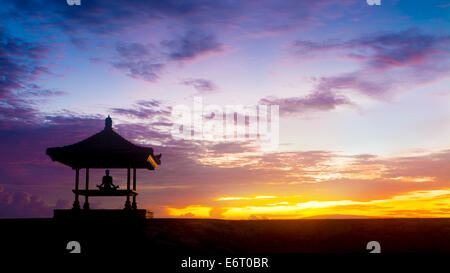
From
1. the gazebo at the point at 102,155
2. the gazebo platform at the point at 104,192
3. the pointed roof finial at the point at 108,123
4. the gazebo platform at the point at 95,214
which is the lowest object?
the gazebo platform at the point at 95,214

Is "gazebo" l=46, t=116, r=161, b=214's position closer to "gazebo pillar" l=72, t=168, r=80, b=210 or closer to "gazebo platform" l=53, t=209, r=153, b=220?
"gazebo pillar" l=72, t=168, r=80, b=210

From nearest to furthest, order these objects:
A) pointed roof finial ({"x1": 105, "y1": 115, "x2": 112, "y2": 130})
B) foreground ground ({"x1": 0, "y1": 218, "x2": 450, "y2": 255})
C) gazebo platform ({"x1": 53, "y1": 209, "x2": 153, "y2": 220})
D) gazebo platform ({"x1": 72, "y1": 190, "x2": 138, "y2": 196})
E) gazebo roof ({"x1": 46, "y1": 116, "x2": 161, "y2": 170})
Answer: foreground ground ({"x1": 0, "y1": 218, "x2": 450, "y2": 255}) < gazebo platform ({"x1": 53, "y1": 209, "x2": 153, "y2": 220}) < gazebo roof ({"x1": 46, "y1": 116, "x2": 161, "y2": 170}) < gazebo platform ({"x1": 72, "y1": 190, "x2": 138, "y2": 196}) < pointed roof finial ({"x1": 105, "y1": 115, "x2": 112, "y2": 130})

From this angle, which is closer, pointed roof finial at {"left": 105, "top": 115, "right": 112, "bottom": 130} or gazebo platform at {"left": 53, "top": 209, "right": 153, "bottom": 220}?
gazebo platform at {"left": 53, "top": 209, "right": 153, "bottom": 220}

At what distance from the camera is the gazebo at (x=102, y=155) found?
601 inches

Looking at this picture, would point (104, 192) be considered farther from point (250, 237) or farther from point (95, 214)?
point (250, 237)

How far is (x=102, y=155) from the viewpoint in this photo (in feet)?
50.5

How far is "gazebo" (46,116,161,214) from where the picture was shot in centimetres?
1527

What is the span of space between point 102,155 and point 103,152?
0.66ft

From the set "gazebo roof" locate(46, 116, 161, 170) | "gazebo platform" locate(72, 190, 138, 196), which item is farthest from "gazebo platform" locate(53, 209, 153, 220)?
"gazebo roof" locate(46, 116, 161, 170)

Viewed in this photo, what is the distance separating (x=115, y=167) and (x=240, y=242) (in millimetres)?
7222

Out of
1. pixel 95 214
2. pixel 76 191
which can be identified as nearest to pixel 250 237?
pixel 95 214

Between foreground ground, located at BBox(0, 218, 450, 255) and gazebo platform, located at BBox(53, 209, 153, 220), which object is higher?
gazebo platform, located at BBox(53, 209, 153, 220)

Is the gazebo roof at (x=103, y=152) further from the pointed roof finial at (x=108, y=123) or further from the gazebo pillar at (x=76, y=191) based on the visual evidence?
the gazebo pillar at (x=76, y=191)

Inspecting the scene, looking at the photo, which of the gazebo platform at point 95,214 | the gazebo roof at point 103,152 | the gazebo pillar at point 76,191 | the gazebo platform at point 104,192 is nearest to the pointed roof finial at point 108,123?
the gazebo roof at point 103,152
